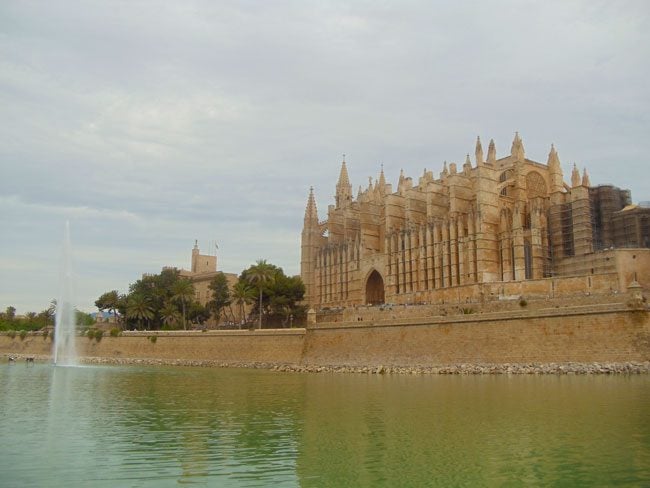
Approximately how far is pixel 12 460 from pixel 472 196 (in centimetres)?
4871

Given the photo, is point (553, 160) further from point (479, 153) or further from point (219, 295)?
point (219, 295)

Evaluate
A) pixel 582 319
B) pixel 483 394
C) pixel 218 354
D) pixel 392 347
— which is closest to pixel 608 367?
pixel 582 319

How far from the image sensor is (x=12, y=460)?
12.7 meters

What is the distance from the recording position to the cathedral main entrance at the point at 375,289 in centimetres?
6469

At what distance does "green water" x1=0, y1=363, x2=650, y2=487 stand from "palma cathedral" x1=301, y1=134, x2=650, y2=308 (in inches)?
912

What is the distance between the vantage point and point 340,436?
50.0ft

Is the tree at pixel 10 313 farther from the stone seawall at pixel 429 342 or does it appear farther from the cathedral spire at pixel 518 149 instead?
the cathedral spire at pixel 518 149

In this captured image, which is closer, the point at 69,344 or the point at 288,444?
the point at 288,444

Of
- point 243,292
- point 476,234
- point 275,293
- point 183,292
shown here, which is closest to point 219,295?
point 183,292

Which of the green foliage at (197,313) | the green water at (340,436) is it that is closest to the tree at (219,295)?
the green foliage at (197,313)

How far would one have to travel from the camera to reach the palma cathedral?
47625mm

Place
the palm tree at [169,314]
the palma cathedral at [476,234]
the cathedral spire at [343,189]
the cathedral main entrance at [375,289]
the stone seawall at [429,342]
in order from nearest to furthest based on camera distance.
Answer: the stone seawall at [429,342]
the palma cathedral at [476,234]
the palm tree at [169,314]
the cathedral main entrance at [375,289]
the cathedral spire at [343,189]

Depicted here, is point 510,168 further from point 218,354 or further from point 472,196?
point 218,354

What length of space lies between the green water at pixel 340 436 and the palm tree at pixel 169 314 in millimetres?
37387
